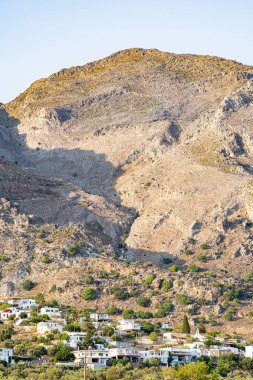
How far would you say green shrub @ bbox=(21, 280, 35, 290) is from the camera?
125m

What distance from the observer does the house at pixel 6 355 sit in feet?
333

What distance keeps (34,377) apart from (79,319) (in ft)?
70.1

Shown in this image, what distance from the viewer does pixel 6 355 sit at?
335ft

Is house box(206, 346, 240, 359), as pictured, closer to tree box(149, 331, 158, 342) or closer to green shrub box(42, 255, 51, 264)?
tree box(149, 331, 158, 342)

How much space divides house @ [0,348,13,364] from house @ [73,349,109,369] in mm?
4487

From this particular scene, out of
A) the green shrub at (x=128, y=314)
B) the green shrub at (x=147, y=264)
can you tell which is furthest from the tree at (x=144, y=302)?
the green shrub at (x=147, y=264)

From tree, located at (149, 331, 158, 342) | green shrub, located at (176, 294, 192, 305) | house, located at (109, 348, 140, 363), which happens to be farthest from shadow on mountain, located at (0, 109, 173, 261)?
house, located at (109, 348, 140, 363)

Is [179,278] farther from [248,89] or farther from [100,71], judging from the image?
[100,71]

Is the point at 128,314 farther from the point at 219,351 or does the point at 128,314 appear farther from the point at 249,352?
the point at 249,352

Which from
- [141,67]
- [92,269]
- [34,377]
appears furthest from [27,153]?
[34,377]

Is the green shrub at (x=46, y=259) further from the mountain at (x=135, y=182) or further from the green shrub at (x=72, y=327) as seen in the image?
the green shrub at (x=72, y=327)

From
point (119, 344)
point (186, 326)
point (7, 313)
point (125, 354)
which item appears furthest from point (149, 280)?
point (125, 354)

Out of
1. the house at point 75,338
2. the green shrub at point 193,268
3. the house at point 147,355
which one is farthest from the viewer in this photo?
the green shrub at point 193,268

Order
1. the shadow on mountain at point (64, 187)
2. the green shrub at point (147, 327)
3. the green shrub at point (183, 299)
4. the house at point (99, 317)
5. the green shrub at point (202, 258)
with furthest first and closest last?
the shadow on mountain at point (64, 187) < the green shrub at point (202, 258) < the green shrub at point (183, 299) < the house at point (99, 317) < the green shrub at point (147, 327)
